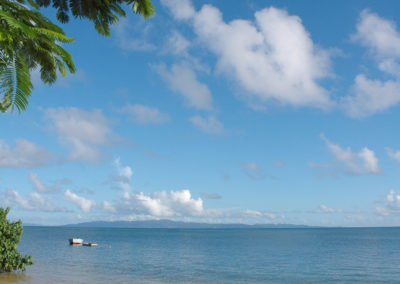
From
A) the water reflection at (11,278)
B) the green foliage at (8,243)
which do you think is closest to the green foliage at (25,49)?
the green foliage at (8,243)

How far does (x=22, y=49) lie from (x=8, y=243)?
793 inches

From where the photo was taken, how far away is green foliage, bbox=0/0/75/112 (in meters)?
4.54

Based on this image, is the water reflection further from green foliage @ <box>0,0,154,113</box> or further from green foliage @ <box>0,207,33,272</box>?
green foliage @ <box>0,0,154,113</box>

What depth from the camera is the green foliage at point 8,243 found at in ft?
70.0

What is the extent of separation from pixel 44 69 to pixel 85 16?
1.73m

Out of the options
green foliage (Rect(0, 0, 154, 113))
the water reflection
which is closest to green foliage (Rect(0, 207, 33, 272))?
the water reflection

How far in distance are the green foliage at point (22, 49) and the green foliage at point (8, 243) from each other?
63.5 ft

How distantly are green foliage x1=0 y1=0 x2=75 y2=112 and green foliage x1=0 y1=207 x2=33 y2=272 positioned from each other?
19355mm

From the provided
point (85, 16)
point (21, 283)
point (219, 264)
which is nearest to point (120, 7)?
point (85, 16)

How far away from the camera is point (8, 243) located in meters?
21.6

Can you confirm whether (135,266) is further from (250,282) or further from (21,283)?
(21,283)

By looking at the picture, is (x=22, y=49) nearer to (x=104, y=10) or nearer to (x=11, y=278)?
(x=104, y=10)

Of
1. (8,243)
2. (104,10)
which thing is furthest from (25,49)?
(8,243)

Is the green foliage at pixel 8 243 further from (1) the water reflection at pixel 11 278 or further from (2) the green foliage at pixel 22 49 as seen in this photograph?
(2) the green foliage at pixel 22 49
